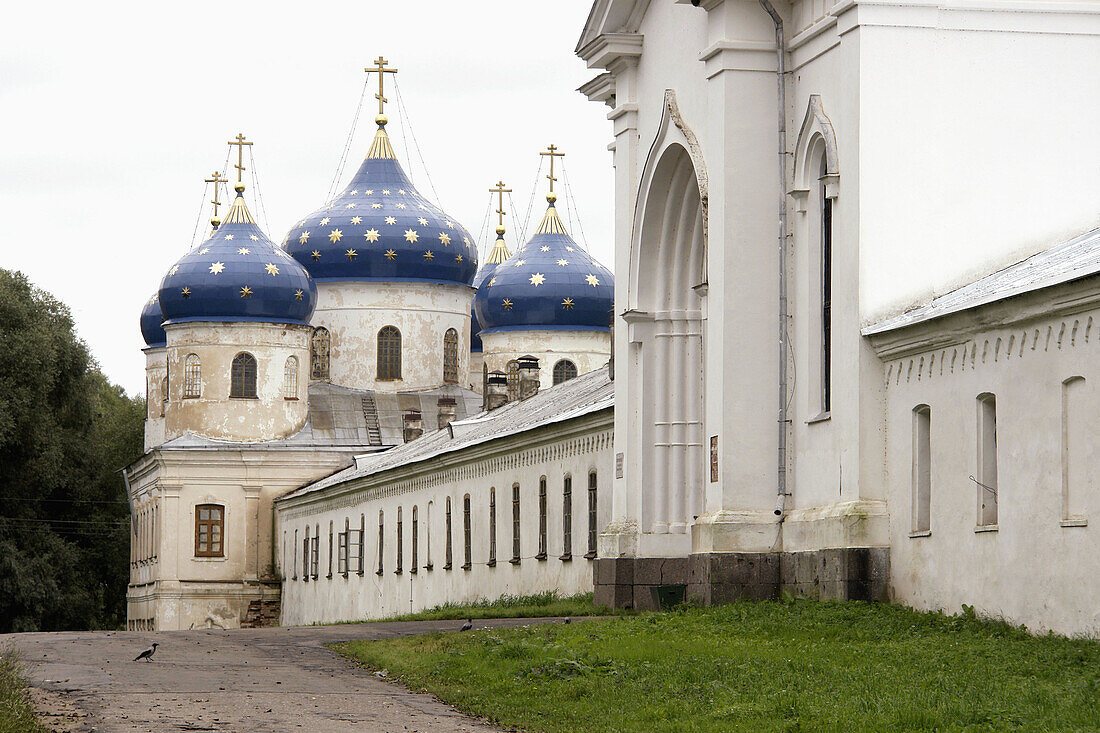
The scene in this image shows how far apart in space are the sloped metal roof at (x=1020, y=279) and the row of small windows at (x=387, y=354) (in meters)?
41.3

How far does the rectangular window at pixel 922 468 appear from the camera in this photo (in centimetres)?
1784

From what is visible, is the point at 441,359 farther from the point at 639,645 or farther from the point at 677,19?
the point at 639,645

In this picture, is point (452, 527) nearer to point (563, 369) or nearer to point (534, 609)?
point (534, 609)

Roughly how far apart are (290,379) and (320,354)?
4.31 m

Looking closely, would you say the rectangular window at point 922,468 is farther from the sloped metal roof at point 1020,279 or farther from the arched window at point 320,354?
the arched window at point 320,354

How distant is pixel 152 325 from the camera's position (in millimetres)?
66562

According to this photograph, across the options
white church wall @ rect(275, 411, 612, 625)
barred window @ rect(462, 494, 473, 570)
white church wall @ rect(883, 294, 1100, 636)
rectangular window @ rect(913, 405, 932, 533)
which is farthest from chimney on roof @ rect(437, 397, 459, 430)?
rectangular window @ rect(913, 405, 932, 533)

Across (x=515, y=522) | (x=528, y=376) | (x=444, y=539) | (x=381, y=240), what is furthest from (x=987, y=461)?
(x=381, y=240)

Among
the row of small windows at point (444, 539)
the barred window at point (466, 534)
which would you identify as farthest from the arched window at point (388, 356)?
the barred window at point (466, 534)

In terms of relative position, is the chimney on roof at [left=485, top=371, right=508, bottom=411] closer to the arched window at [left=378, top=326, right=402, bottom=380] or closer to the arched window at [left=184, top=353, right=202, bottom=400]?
the arched window at [left=378, top=326, right=402, bottom=380]

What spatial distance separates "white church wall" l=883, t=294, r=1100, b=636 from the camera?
14867 mm

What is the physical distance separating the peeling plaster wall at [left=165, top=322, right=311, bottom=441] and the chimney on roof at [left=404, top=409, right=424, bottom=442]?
3.47 metres

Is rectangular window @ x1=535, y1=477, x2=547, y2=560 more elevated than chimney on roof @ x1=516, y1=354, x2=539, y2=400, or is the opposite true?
chimney on roof @ x1=516, y1=354, x2=539, y2=400

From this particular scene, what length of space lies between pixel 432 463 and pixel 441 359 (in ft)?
66.1
